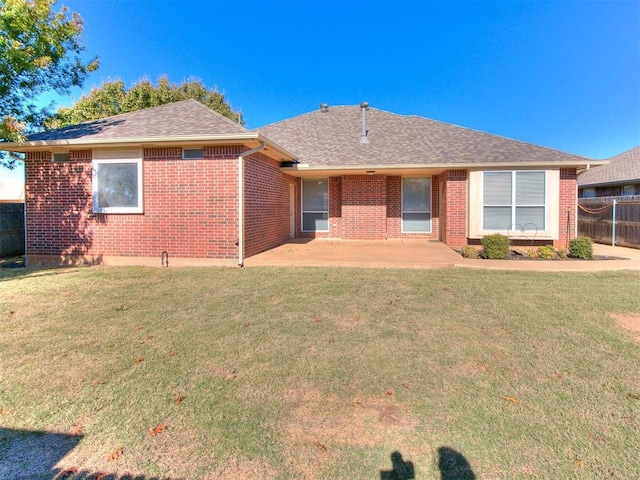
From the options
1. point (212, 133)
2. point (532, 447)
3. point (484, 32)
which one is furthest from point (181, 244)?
point (484, 32)

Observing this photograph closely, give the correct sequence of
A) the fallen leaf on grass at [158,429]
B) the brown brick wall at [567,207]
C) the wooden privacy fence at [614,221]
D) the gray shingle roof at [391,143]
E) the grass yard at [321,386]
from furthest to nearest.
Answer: the wooden privacy fence at [614,221]
the gray shingle roof at [391,143]
the brown brick wall at [567,207]
the fallen leaf on grass at [158,429]
the grass yard at [321,386]

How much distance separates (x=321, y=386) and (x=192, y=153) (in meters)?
7.35

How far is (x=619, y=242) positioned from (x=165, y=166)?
15861 millimetres

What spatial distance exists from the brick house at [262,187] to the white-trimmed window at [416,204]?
0.13 feet

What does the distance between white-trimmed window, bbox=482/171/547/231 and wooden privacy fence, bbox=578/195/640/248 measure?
14.1ft

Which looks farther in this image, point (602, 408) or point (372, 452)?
point (602, 408)

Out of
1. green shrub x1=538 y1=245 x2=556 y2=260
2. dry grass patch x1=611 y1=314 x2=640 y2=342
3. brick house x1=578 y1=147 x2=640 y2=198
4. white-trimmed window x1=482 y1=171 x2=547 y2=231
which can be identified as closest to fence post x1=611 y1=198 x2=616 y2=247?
white-trimmed window x1=482 y1=171 x2=547 y2=231

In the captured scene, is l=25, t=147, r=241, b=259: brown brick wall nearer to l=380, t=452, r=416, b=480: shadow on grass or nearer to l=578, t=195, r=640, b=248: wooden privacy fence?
l=380, t=452, r=416, b=480: shadow on grass

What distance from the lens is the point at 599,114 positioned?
20.9 meters

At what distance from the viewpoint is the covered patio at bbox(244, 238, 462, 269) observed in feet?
28.5

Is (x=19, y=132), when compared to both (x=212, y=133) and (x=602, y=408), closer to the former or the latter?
(x=212, y=133)

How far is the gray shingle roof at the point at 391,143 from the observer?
1176cm

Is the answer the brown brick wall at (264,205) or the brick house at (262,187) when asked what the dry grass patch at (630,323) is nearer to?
the brick house at (262,187)

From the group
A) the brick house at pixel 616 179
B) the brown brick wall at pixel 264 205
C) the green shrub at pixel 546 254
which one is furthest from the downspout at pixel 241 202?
the brick house at pixel 616 179
